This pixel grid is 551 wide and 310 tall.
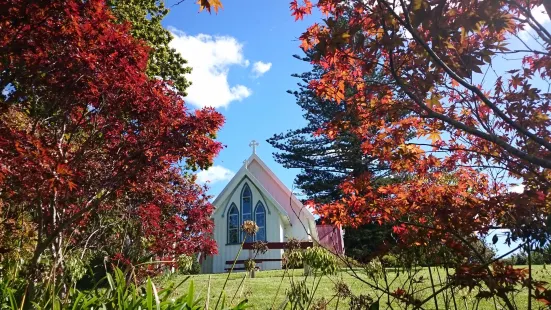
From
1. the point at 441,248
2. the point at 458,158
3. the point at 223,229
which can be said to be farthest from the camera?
the point at 223,229

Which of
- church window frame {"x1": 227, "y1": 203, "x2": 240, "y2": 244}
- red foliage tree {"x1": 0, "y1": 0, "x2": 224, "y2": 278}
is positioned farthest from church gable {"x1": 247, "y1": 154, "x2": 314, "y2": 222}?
red foliage tree {"x1": 0, "y1": 0, "x2": 224, "y2": 278}

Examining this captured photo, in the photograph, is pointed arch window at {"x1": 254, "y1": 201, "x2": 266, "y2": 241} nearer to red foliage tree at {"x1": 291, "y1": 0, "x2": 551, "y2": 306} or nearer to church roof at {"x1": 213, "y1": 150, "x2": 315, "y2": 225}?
church roof at {"x1": 213, "y1": 150, "x2": 315, "y2": 225}

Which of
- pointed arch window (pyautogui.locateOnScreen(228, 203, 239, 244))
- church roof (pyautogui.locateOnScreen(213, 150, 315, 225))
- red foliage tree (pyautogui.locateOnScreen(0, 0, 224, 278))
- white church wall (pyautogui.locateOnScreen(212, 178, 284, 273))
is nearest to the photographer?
red foliage tree (pyautogui.locateOnScreen(0, 0, 224, 278))

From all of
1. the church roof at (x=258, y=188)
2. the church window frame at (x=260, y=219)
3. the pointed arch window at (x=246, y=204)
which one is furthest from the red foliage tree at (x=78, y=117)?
the pointed arch window at (x=246, y=204)

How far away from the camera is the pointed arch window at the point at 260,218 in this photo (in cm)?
2088

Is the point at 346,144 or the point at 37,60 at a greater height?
the point at 346,144

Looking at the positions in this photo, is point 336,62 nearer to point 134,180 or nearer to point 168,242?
point 134,180

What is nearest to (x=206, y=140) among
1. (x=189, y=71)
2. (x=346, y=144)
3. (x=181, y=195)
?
(x=181, y=195)

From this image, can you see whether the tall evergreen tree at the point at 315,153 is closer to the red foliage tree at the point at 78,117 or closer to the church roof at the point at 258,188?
the church roof at the point at 258,188

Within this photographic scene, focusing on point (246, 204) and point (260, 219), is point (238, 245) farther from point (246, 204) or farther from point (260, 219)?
point (246, 204)

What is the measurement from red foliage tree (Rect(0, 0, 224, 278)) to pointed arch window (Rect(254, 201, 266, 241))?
1405cm

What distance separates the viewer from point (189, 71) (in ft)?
59.1

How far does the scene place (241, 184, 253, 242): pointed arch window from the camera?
2152 centimetres

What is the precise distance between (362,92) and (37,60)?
367 centimetres
